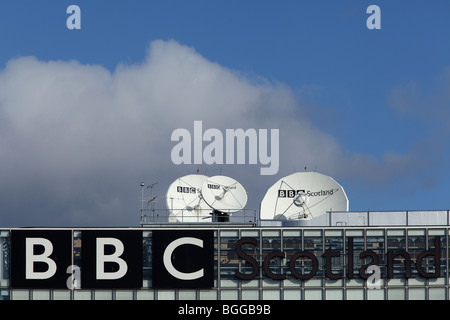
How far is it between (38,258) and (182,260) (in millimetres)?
11350

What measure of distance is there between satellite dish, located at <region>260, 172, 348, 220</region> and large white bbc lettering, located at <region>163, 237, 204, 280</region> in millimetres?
14834

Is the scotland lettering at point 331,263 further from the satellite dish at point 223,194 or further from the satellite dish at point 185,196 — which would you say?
the satellite dish at point 185,196

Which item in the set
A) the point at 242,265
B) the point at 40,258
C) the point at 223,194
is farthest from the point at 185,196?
the point at 40,258

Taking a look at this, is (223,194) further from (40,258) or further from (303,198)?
(40,258)

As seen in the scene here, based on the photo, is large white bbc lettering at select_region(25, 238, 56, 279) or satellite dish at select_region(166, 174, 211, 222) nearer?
large white bbc lettering at select_region(25, 238, 56, 279)

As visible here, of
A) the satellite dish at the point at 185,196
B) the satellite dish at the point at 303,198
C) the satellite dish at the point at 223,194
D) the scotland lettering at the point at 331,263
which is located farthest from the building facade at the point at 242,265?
the satellite dish at the point at 185,196

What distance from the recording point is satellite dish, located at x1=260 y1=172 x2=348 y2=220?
8150 centimetres

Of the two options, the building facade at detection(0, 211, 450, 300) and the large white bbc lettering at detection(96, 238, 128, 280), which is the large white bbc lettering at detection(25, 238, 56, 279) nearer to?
the building facade at detection(0, 211, 450, 300)

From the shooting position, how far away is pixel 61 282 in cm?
7069

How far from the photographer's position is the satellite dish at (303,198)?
81500 mm

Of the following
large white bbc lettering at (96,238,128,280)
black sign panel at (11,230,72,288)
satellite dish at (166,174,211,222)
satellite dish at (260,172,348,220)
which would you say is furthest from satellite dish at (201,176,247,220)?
black sign panel at (11,230,72,288)
